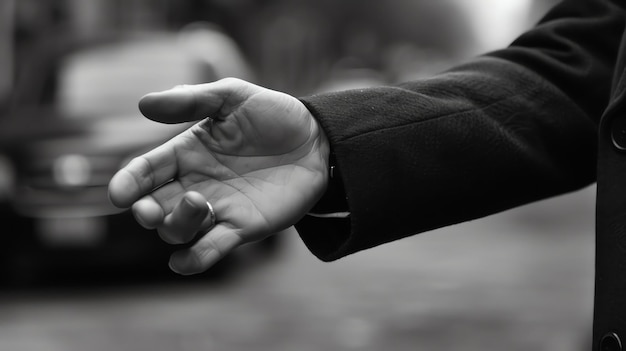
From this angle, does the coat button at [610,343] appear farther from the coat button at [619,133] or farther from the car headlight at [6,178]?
the car headlight at [6,178]

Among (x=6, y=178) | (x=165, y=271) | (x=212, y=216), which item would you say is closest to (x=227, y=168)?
(x=212, y=216)

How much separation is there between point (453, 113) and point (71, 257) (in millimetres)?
5791

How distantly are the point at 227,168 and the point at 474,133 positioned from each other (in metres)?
0.46

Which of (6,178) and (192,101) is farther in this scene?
(6,178)

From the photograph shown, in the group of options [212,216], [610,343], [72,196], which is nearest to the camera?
[610,343]

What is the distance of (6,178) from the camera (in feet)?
24.7

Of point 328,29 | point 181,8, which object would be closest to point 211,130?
point 181,8

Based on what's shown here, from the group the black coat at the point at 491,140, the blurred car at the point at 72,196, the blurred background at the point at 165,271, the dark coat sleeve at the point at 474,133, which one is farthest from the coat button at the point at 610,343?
the blurred car at the point at 72,196

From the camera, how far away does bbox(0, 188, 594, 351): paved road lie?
615cm

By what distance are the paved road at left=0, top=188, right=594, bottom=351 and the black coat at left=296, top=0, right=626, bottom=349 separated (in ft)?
12.6

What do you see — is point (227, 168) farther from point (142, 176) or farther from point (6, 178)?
point (6, 178)

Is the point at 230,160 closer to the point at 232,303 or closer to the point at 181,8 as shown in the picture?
the point at 232,303

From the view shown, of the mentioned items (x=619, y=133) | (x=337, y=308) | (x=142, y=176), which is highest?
(x=619, y=133)

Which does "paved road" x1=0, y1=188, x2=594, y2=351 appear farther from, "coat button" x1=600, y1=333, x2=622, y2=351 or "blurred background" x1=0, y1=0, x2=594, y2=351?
"coat button" x1=600, y1=333, x2=622, y2=351
